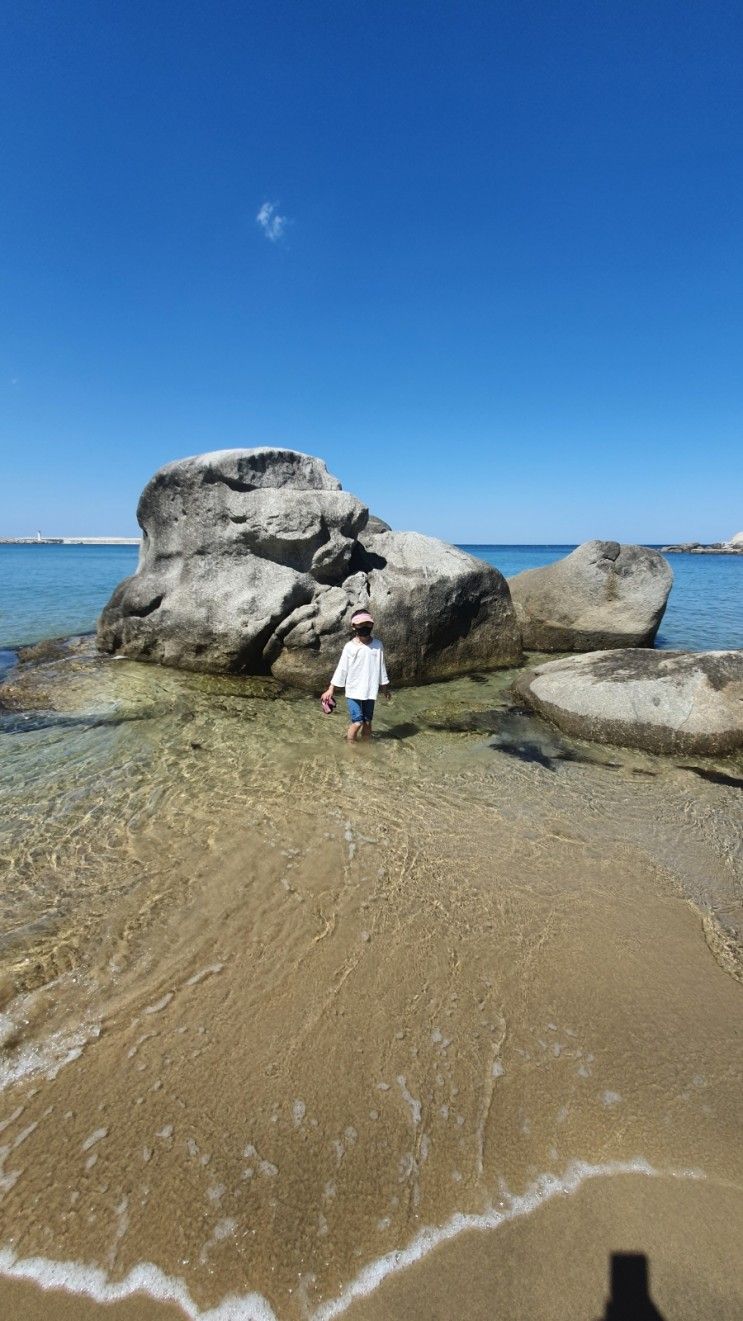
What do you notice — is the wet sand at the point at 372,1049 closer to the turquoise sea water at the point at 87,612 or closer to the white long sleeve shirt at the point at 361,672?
the white long sleeve shirt at the point at 361,672

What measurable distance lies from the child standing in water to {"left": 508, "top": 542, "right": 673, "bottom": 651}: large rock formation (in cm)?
727

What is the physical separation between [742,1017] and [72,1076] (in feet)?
11.8

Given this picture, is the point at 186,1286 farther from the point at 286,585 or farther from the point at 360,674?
the point at 286,585

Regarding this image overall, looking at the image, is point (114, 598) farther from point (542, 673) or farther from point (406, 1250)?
point (406, 1250)

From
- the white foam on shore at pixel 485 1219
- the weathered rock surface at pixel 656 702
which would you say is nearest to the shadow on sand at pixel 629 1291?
the white foam on shore at pixel 485 1219

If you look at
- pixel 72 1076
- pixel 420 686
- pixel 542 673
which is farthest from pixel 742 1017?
pixel 420 686

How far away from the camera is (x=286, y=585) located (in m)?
10.2

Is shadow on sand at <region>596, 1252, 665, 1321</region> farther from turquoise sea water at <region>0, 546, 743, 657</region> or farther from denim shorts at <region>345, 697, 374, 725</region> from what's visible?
turquoise sea water at <region>0, 546, 743, 657</region>

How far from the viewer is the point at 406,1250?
2029mm

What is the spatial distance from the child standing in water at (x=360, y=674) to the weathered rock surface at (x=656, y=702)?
279 centimetres

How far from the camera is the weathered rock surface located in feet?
22.9

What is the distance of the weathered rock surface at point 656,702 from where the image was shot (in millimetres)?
6984

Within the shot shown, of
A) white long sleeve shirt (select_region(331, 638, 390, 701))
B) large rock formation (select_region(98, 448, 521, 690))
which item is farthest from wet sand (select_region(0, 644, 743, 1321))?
large rock formation (select_region(98, 448, 521, 690))

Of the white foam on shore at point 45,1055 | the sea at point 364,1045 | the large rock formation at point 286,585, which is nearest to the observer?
the sea at point 364,1045
